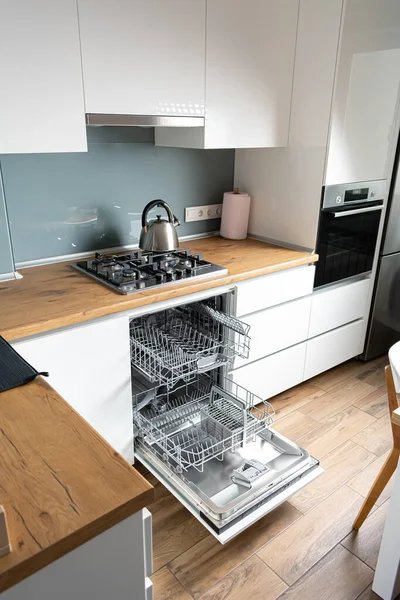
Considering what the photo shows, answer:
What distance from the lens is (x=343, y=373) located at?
2949mm

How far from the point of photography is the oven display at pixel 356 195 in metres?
2.45

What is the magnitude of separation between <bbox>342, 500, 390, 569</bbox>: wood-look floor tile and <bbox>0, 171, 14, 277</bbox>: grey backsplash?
1.74 meters

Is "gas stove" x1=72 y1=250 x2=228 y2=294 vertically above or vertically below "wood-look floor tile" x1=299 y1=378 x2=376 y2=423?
above

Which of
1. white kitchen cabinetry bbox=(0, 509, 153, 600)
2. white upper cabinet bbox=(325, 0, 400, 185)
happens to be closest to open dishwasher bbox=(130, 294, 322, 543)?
white kitchen cabinetry bbox=(0, 509, 153, 600)

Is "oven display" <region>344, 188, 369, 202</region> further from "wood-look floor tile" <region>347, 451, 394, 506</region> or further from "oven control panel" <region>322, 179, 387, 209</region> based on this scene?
"wood-look floor tile" <region>347, 451, 394, 506</region>

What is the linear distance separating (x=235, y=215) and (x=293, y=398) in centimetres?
111

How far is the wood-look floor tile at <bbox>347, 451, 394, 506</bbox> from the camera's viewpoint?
1.96 metres

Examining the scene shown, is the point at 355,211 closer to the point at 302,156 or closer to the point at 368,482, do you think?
the point at 302,156

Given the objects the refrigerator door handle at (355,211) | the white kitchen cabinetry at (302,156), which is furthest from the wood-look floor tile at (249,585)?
the refrigerator door handle at (355,211)

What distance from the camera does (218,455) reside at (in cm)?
196

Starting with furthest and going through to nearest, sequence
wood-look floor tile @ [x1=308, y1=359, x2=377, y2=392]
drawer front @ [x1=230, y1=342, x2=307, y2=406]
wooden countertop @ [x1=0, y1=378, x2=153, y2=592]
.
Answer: wood-look floor tile @ [x1=308, y1=359, x2=377, y2=392] < drawer front @ [x1=230, y1=342, x2=307, y2=406] < wooden countertop @ [x1=0, y1=378, x2=153, y2=592]

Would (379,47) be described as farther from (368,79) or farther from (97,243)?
(97,243)

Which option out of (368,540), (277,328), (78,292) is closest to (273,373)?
(277,328)

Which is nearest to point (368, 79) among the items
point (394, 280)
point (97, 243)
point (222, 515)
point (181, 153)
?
point (181, 153)
